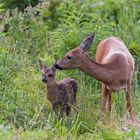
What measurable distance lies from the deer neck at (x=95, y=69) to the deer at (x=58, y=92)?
0.30 meters

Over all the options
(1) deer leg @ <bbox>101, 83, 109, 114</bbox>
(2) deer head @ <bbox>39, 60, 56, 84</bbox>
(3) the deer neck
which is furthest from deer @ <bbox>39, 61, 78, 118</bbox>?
(1) deer leg @ <bbox>101, 83, 109, 114</bbox>

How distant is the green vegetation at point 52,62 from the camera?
7656 millimetres

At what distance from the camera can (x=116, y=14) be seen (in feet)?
40.8

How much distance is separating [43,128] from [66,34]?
3.17 m

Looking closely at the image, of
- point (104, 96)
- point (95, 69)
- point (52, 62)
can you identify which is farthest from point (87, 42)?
point (52, 62)

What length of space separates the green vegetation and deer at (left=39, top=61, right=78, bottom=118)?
0.35 ft

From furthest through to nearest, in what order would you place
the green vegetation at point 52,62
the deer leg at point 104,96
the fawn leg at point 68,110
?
the deer leg at point 104,96, the fawn leg at point 68,110, the green vegetation at point 52,62

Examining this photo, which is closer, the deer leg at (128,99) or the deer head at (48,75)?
the deer head at (48,75)

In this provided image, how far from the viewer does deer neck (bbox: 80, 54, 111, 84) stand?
910cm

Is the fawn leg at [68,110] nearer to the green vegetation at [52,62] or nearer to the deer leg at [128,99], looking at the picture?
the green vegetation at [52,62]

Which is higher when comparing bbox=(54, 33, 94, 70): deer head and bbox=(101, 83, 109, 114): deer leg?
bbox=(54, 33, 94, 70): deer head

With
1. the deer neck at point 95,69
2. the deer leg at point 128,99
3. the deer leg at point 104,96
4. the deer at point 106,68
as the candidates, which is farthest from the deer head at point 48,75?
the deer leg at point 128,99

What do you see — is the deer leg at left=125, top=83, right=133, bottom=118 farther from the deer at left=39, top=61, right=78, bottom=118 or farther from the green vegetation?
the deer at left=39, top=61, right=78, bottom=118

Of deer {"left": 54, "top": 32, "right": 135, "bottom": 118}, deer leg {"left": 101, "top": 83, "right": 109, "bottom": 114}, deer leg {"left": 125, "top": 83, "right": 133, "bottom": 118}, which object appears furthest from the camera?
deer leg {"left": 101, "top": 83, "right": 109, "bottom": 114}
